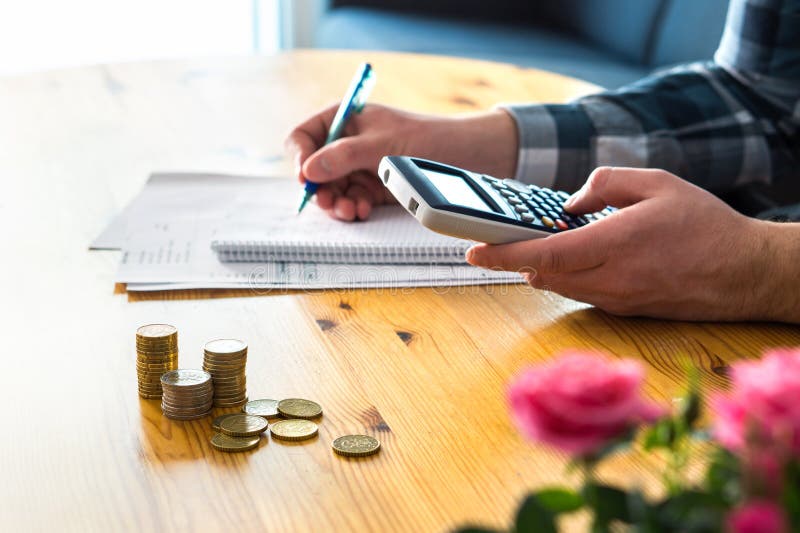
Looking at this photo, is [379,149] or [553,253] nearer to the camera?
[553,253]

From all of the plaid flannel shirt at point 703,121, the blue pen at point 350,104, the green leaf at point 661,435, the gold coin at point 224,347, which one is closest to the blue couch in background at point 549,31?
the plaid flannel shirt at point 703,121

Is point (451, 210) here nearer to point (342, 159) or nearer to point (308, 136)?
point (342, 159)

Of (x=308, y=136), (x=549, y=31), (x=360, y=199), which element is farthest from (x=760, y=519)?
(x=549, y=31)

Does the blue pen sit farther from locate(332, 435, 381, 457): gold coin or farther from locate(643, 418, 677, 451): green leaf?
locate(643, 418, 677, 451): green leaf

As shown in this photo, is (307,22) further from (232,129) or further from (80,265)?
(80,265)

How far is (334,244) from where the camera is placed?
0.89 metres

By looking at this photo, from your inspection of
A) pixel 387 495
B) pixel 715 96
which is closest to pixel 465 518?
pixel 387 495

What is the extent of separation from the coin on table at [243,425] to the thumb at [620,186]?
36cm

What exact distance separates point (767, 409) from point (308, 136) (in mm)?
911

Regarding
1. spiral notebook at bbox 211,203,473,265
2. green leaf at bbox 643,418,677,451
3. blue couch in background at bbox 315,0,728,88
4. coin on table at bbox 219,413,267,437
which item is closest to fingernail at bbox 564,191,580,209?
spiral notebook at bbox 211,203,473,265

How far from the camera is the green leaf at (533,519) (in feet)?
0.96

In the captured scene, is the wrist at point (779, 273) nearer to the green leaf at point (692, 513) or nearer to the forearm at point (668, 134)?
the forearm at point (668, 134)

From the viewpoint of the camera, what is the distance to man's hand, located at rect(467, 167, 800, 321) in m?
0.76

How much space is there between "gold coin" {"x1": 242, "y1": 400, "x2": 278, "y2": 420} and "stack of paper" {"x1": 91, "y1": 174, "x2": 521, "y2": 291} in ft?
0.71
